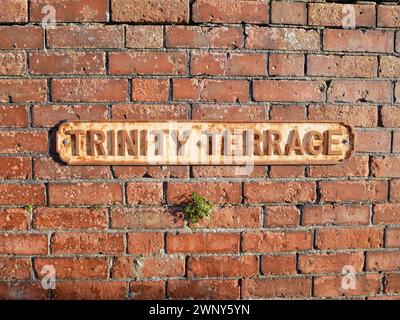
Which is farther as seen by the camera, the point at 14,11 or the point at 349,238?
the point at 349,238

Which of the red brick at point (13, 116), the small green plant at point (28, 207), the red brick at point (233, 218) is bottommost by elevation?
the red brick at point (233, 218)

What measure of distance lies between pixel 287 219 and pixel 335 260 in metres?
0.24

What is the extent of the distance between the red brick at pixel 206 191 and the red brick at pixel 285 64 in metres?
0.42

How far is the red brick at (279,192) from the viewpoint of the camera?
1.20 m

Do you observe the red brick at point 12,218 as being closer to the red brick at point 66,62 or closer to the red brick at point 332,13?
the red brick at point 66,62

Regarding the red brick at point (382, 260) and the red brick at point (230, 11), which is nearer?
the red brick at point (230, 11)

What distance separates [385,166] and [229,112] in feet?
1.98

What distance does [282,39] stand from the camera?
3.84 ft

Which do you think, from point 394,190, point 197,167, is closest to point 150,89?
point 197,167

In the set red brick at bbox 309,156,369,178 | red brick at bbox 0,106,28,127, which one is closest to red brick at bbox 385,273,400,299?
red brick at bbox 309,156,369,178

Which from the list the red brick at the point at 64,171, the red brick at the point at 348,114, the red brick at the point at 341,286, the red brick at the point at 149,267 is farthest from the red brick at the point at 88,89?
the red brick at the point at 341,286

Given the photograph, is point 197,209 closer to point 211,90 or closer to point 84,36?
point 211,90

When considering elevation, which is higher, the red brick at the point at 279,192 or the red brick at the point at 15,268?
the red brick at the point at 279,192

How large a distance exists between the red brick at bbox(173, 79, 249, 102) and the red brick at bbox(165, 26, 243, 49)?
120mm
